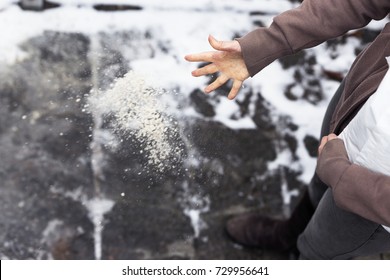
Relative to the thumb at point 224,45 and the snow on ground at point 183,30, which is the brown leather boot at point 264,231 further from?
the thumb at point 224,45

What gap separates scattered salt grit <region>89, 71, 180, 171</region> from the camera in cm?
167

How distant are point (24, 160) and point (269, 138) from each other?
3.28 ft

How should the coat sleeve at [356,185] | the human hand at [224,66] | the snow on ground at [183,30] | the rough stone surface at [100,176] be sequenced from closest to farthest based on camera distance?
the coat sleeve at [356,185] → the human hand at [224,66] → the rough stone surface at [100,176] → the snow on ground at [183,30]

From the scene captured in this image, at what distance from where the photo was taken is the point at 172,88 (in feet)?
6.29

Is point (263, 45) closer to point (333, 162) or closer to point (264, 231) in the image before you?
point (333, 162)

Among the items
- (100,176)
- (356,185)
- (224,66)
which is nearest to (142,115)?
(100,176)

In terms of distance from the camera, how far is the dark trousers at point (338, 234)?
123 cm

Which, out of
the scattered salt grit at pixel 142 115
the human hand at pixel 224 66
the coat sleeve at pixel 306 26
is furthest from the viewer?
the scattered salt grit at pixel 142 115

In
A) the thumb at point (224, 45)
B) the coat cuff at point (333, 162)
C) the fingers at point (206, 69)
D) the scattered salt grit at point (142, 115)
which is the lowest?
the scattered salt grit at point (142, 115)

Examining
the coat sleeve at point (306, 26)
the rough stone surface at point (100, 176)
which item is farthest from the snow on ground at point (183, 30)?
the coat sleeve at point (306, 26)

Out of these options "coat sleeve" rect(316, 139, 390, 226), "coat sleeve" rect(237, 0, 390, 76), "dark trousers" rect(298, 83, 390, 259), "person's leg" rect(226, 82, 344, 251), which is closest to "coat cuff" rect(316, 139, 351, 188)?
"coat sleeve" rect(316, 139, 390, 226)

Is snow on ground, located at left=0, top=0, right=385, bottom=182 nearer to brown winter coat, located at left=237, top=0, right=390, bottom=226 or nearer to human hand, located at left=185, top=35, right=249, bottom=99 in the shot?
human hand, located at left=185, top=35, right=249, bottom=99

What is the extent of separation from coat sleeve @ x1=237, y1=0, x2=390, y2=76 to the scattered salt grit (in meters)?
0.51

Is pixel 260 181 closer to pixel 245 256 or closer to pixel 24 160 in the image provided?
pixel 245 256
